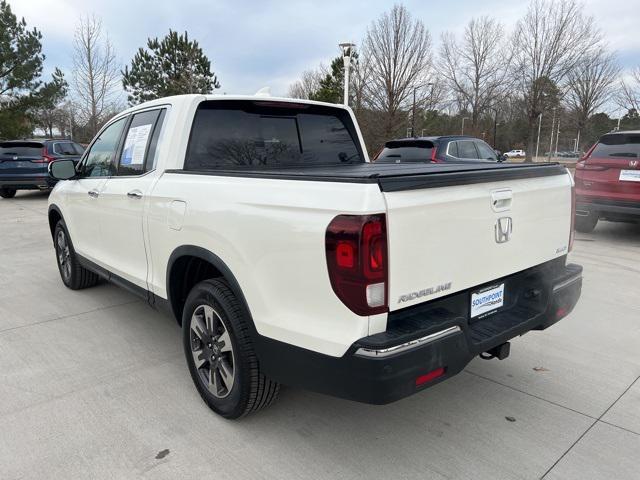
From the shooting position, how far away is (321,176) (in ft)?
6.77

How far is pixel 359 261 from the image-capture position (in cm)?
190

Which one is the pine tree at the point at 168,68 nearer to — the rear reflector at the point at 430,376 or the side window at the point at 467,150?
the side window at the point at 467,150

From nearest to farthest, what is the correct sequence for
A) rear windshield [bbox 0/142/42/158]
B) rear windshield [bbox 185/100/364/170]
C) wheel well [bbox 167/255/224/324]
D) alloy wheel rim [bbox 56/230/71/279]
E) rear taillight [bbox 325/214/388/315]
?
1. rear taillight [bbox 325/214/388/315]
2. wheel well [bbox 167/255/224/324]
3. rear windshield [bbox 185/100/364/170]
4. alloy wheel rim [bbox 56/230/71/279]
5. rear windshield [bbox 0/142/42/158]

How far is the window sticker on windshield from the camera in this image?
137 inches

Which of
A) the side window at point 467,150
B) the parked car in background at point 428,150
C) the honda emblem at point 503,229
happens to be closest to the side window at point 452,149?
the parked car in background at point 428,150

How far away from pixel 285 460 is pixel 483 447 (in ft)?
3.42

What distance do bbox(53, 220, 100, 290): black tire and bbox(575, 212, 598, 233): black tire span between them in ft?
24.9

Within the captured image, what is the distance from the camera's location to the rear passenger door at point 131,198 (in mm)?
3324

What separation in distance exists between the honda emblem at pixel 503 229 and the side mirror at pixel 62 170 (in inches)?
149

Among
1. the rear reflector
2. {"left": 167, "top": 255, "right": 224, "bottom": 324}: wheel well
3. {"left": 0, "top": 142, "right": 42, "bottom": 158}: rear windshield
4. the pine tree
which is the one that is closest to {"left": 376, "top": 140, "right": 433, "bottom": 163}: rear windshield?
{"left": 167, "top": 255, "right": 224, "bottom": 324}: wheel well

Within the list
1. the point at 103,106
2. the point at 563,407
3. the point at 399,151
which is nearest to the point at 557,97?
the point at 399,151

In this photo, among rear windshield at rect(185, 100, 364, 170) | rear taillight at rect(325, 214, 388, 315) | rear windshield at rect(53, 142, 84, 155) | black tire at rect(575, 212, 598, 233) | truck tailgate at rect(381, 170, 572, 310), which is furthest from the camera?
rear windshield at rect(53, 142, 84, 155)

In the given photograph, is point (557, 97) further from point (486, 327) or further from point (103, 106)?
point (486, 327)

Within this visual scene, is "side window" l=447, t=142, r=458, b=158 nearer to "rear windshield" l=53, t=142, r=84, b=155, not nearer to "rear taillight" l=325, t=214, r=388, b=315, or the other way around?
"rear taillight" l=325, t=214, r=388, b=315
